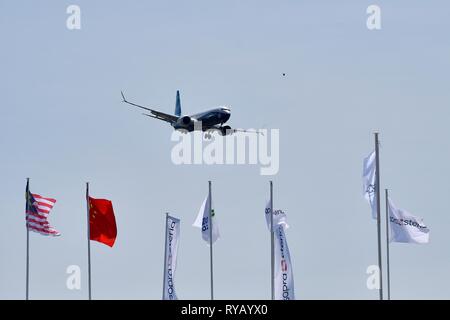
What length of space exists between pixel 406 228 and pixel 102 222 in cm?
1484

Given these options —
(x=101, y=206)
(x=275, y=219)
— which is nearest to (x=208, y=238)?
(x=275, y=219)

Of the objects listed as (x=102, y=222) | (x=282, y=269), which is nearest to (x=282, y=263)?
(x=282, y=269)

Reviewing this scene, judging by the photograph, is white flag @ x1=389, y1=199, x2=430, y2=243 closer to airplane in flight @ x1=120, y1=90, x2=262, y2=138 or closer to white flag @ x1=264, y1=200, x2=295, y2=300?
white flag @ x1=264, y1=200, x2=295, y2=300

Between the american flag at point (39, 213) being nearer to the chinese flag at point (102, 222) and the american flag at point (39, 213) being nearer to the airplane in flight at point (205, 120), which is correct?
the chinese flag at point (102, 222)

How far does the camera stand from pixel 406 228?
218ft

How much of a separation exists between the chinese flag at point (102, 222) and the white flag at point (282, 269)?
10.8m

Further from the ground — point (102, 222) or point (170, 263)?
point (102, 222)

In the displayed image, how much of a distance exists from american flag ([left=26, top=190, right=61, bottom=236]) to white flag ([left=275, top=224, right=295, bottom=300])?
1291 cm

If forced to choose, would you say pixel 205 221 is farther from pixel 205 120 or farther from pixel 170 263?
pixel 205 120

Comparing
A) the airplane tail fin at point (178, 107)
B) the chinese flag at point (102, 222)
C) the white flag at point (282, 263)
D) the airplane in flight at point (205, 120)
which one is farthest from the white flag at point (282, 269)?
the airplane tail fin at point (178, 107)
